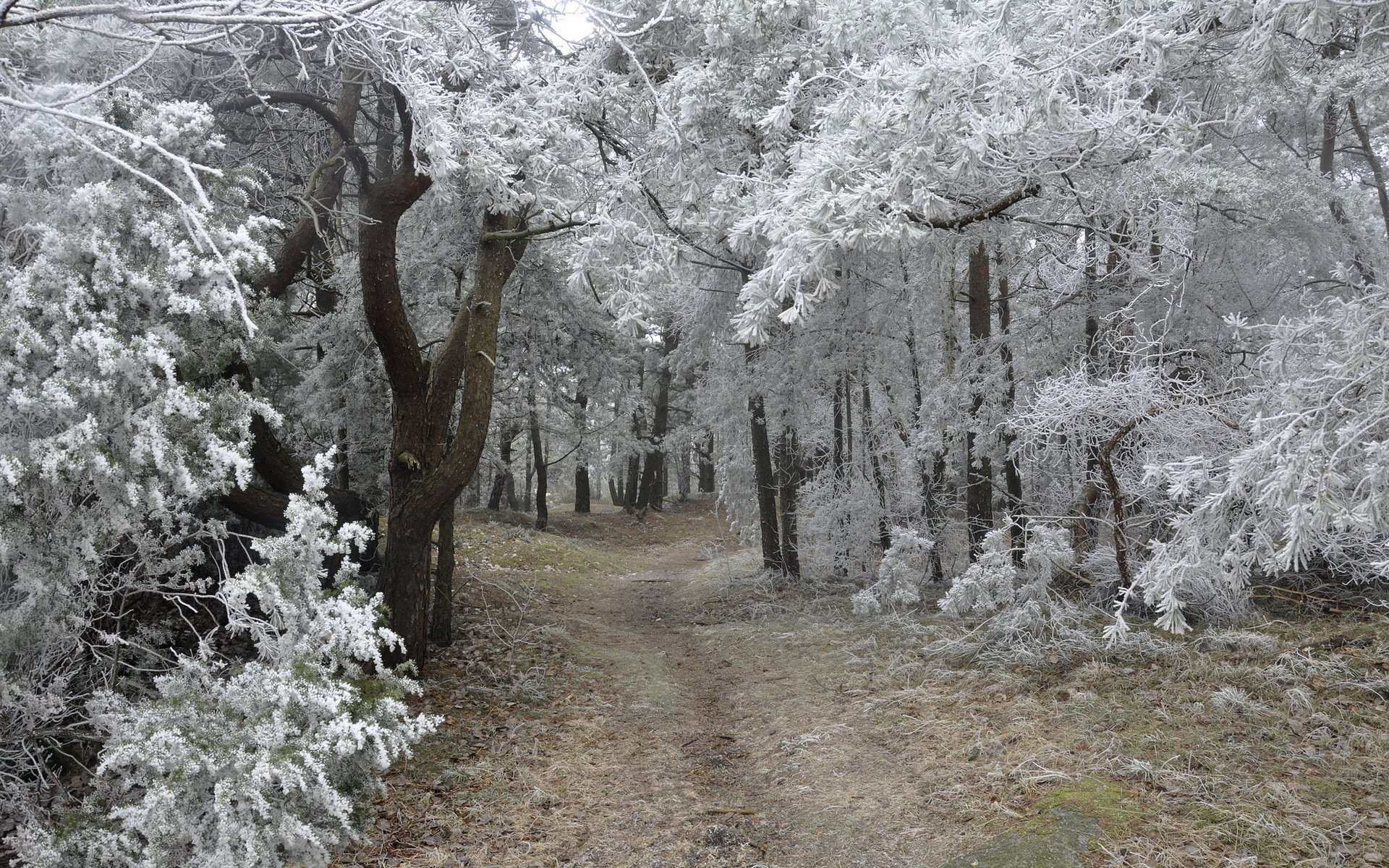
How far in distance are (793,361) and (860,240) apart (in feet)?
22.0

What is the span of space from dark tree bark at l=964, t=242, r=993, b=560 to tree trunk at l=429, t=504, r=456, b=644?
5511mm

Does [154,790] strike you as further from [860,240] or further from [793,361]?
[793,361]

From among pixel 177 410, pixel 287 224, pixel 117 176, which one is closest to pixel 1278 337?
pixel 177 410

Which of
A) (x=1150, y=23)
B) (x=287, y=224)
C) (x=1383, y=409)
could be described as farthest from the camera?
(x=287, y=224)

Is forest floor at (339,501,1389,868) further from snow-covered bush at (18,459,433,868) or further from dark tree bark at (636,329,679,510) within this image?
dark tree bark at (636,329,679,510)

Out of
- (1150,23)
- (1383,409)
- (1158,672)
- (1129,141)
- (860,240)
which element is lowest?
(1158,672)

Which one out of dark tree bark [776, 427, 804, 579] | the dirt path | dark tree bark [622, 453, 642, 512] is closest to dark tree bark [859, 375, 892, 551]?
dark tree bark [776, 427, 804, 579]

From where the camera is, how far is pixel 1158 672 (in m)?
5.86

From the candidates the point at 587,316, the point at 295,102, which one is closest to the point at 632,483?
the point at 587,316

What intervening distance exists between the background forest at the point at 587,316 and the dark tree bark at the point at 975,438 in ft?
0.22

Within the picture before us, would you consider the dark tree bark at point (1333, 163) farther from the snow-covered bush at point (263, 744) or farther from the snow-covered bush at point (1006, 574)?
the snow-covered bush at point (263, 744)

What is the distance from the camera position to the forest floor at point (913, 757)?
4.16m

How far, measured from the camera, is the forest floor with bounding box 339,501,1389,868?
4.16m

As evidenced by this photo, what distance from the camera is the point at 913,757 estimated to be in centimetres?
562
